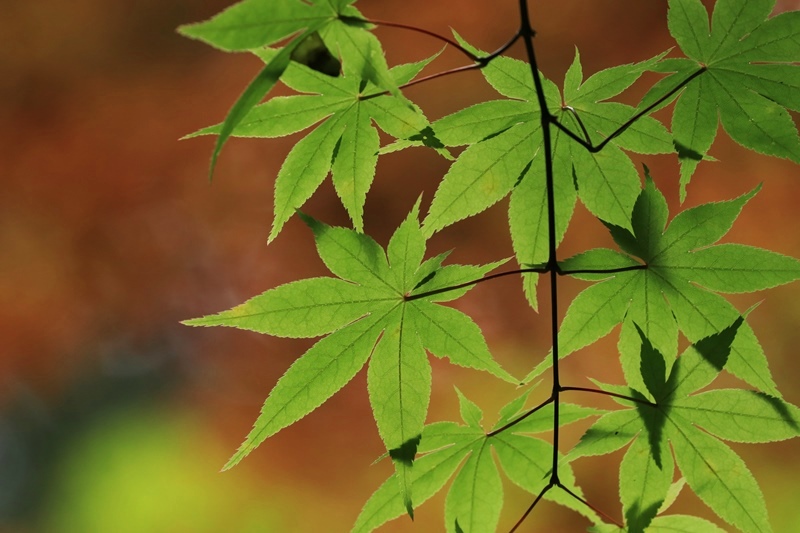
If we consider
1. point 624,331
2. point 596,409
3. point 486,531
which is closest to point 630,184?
point 624,331

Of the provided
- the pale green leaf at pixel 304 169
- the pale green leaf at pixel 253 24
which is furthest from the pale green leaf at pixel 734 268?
the pale green leaf at pixel 253 24

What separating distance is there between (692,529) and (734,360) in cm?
27

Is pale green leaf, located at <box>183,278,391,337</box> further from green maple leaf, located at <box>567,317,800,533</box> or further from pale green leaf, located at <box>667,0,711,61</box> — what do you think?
pale green leaf, located at <box>667,0,711,61</box>

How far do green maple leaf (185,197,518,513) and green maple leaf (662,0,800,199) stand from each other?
1.31 ft

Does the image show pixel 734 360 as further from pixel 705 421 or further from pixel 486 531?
pixel 486 531

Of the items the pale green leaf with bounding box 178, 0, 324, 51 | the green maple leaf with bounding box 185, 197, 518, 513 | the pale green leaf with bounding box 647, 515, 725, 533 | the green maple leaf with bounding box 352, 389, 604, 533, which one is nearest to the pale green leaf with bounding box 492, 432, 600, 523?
the green maple leaf with bounding box 352, 389, 604, 533

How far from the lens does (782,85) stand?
104cm

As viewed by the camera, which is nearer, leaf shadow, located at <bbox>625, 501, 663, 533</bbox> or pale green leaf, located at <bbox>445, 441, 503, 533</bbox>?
leaf shadow, located at <bbox>625, 501, 663, 533</bbox>

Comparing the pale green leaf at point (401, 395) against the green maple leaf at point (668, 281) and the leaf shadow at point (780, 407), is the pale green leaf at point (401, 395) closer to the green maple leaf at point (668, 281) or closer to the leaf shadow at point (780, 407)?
the green maple leaf at point (668, 281)

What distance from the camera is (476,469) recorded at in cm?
115

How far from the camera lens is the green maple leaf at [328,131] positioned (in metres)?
1.01

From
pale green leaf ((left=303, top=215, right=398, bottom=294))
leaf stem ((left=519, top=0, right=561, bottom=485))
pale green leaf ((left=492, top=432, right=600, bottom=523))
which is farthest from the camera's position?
pale green leaf ((left=492, top=432, right=600, bottom=523))

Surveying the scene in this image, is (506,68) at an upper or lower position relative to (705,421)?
upper

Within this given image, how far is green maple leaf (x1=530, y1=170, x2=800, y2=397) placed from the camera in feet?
3.34
